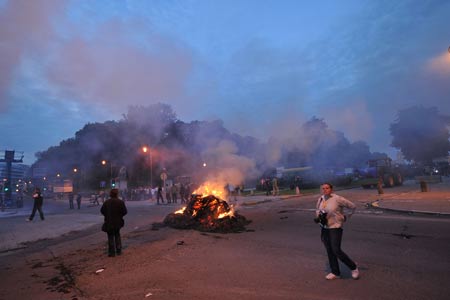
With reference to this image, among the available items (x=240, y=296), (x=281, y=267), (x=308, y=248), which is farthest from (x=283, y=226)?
(x=240, y=296)

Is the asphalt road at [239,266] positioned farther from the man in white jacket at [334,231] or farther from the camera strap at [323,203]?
the camera strap at [323,203]

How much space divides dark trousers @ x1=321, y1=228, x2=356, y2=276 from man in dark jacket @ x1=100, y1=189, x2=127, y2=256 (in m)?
5.06

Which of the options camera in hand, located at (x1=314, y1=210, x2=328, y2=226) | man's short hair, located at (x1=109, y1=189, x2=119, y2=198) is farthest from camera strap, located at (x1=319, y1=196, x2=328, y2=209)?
man's short hair, located at (x1=109, y1=189, x2=119, y2=198)

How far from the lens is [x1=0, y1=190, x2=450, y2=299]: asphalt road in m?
4.80

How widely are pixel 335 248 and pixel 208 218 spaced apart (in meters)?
7.16

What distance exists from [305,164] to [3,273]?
27.3m

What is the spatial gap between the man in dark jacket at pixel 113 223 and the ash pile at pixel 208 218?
3665 millimetres

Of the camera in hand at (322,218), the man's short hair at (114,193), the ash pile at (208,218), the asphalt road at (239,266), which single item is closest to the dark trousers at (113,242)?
the asphalt road at (239,266)

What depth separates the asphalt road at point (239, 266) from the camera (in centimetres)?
Result: 480

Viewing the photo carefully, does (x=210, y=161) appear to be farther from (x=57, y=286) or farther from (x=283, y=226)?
(x=57, y=286)

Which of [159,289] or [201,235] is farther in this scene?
[201,235]

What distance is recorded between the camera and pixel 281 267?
6035mm

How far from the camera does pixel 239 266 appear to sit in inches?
246

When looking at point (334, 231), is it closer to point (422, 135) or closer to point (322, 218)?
point (322, 218)
